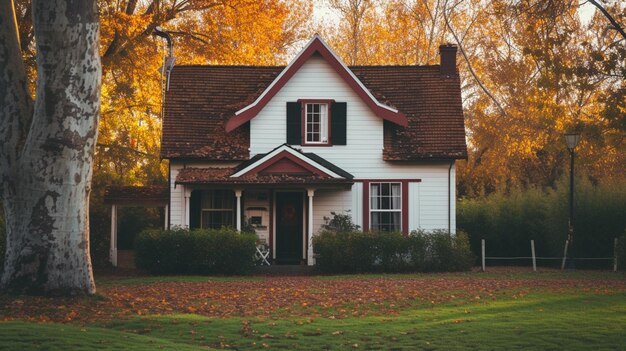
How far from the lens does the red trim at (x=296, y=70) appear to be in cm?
3403

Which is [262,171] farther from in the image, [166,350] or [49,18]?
[166,350]

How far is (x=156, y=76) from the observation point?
42.6 metres

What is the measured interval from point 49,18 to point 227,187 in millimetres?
13705

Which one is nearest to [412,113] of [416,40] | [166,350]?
[416,40]

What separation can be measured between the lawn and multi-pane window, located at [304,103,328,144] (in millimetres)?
8575

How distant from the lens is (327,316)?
19688 millimetres

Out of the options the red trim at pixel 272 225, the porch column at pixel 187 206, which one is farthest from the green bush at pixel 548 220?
the porch column at pixel 187 206

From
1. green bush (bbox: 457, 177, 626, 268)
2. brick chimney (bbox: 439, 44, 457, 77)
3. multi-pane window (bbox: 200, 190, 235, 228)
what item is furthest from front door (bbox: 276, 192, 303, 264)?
green bush (bbox: 457, 177, 626, 268)

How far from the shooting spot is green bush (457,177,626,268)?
35.0 m

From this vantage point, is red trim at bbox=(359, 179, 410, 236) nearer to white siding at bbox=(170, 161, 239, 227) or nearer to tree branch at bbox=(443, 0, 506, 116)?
white siding at bbox=(170, 161, 239, 227)

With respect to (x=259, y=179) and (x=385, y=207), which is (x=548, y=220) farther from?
(x=259, y=179)

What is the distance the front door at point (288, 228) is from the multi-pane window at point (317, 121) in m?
2.03

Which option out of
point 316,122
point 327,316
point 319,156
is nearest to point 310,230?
point 319,156

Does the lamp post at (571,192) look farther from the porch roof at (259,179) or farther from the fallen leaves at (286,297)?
the porch roof at (259,179)
